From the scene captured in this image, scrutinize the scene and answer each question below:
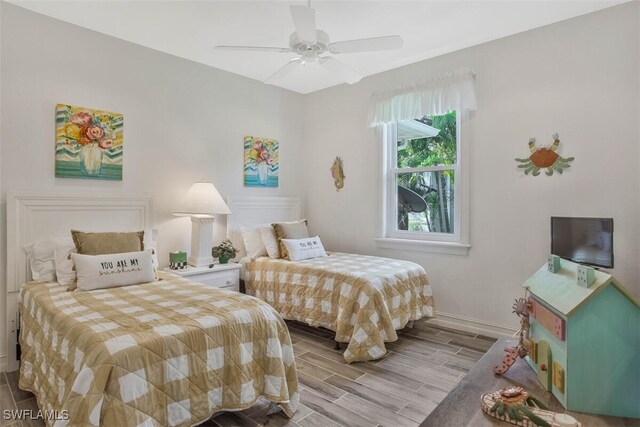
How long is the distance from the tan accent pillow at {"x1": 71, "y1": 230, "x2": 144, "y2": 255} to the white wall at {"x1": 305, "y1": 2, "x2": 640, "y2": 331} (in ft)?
8.18

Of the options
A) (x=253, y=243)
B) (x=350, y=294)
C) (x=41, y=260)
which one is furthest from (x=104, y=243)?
(x=350, y=294)

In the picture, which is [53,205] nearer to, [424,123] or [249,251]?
[249,251]

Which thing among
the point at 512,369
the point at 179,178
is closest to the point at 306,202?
the point at 179,178

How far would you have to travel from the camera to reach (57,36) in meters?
2.93

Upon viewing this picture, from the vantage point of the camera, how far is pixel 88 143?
3082 mm

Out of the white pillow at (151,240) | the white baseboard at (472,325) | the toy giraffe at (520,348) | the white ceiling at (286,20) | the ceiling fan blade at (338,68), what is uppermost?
the white ceiling at (286,20)

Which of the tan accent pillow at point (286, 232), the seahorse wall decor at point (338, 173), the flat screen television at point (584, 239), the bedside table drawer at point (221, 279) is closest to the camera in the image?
the flat screen television at point (584, 239)

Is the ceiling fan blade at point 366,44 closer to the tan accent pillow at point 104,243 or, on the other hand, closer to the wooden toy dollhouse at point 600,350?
the wooden toy dollhouse at point 600,350

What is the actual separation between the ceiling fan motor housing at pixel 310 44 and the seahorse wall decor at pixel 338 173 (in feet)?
6.88

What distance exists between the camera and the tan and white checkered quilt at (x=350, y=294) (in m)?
2.85

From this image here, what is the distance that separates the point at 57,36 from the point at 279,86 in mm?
2322

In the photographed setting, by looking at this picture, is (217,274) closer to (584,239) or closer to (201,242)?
(201,242)

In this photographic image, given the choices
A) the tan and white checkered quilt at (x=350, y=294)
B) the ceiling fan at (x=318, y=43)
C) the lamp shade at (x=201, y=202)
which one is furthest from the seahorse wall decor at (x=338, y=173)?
the ceiling fan at (x=318, y=43)

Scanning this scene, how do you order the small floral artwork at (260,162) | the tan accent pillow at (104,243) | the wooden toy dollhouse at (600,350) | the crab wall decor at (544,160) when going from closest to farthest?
the wooden toy dollhouse at (600,350), the tan accent pillow at (104,243), the crab wall decor at (544,160), the small floral artwork at (260,162)
